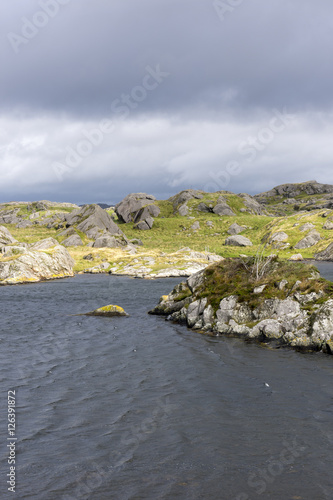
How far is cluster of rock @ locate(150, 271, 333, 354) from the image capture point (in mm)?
27516

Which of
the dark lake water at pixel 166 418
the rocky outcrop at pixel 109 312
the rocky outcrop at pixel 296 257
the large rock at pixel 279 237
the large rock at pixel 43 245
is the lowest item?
the rocky outcrop at pixel 109 312

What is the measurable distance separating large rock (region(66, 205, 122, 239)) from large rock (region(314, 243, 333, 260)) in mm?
70254

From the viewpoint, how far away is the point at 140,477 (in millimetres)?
12688

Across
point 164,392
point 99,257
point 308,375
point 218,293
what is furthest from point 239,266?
point 99,257

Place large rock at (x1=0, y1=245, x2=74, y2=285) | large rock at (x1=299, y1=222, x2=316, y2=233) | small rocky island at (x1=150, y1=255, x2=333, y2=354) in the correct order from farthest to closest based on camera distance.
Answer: large rock at (x1=299, y1=222, x2=316, y2=233), large rock at (x1=0, y1=245, x2=74, y2=285), small rocky island at (x1=150, y1=255, x2=333, y2=354)

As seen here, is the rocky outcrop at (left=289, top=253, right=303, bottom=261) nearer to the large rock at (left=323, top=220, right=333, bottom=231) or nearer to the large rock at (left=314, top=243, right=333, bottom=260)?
the large rock at (left=314, top=243, right=333, bottom=260)

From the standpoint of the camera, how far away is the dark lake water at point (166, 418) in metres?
12.4

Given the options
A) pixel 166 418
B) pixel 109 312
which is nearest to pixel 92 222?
pixel 109 312

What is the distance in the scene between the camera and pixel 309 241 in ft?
451

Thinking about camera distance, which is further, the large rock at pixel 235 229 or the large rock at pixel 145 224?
the large rock at pixel 145 224

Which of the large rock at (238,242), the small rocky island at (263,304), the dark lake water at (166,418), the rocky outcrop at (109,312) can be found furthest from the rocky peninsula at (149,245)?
the dark lake water at (166,418)

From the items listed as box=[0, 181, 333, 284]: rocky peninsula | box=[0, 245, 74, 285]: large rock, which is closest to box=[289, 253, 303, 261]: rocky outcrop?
box=[0, 181, 333, 284]: rocky peninsula

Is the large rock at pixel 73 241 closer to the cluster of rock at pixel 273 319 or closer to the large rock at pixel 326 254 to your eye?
the large rock at pixel 326 254

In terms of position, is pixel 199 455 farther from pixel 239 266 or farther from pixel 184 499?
pixel 239 266
